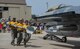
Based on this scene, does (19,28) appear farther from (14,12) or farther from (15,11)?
(15,11)

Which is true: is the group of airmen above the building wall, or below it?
below

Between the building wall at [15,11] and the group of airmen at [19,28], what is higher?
the building wall at [15,11]

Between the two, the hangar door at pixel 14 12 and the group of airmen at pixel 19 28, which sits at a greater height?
the hangar door at pixel 14 12

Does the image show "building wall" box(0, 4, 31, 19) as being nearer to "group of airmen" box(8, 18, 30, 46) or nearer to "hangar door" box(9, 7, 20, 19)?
"hangar door" box(9, 7, 20, 19)

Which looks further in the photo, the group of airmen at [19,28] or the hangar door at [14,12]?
the hangar door at [14,12]

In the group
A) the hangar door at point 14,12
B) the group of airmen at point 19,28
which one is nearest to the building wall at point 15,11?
the hangar door at point 14,12

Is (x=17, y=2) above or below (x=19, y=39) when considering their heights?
above

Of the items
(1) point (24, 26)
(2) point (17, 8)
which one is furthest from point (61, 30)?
(2) point (17, 8)

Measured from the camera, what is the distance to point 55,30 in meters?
19.3

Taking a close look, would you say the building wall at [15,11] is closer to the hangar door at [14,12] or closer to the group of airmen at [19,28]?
the hangar door at [14,12]

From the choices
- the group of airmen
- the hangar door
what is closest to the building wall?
the hangar door

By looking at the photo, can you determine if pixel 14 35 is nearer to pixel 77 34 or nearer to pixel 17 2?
pixel 77 34

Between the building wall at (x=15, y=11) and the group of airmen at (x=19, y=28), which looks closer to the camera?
the group of airmen at (x=19, y=28)

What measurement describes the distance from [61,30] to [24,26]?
217 cm
